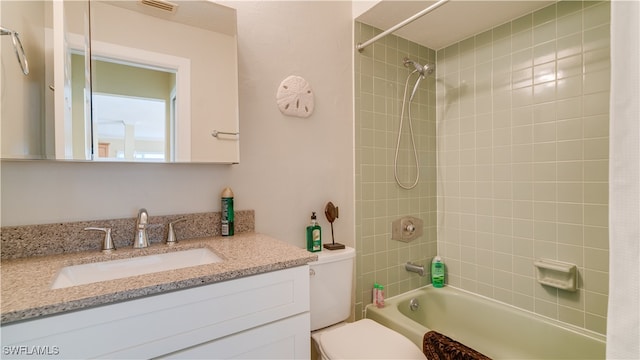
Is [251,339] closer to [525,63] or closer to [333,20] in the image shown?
[333,20]

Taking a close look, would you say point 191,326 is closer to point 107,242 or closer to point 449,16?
point 107,242

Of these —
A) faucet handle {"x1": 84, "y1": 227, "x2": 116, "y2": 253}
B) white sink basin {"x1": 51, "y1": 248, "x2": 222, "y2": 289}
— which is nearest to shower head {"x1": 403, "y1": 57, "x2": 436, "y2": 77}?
white sink basin {"x1": 51, "y1": 248, "x2": 222, "y2": 289}

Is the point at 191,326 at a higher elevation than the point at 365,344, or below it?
higher

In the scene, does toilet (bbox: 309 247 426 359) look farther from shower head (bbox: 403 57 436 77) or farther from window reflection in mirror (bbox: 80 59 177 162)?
shower head (bbox: 403 57 436 77)

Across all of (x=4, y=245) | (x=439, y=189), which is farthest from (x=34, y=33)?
(x=439, y=189)

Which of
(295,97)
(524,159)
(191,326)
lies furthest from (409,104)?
(191,326)

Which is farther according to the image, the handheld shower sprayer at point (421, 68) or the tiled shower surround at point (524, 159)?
the handheld shower sprayer at point (421, 68)

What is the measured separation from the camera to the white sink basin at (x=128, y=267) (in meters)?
1.02

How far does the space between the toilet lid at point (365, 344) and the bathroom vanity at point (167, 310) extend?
0.99ft

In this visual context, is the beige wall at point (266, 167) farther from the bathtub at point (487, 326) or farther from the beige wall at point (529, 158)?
the beige wall at point (529, 158)

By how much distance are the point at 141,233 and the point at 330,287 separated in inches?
36.1

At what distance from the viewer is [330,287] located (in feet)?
5.14

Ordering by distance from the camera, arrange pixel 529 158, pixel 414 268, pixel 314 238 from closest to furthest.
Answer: pixel 314 238, pixel 529 158, pixel 414 268

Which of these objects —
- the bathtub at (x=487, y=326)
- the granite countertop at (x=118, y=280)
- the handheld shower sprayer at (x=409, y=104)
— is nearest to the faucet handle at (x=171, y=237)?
the granite countertop at (x=118, y=280)
